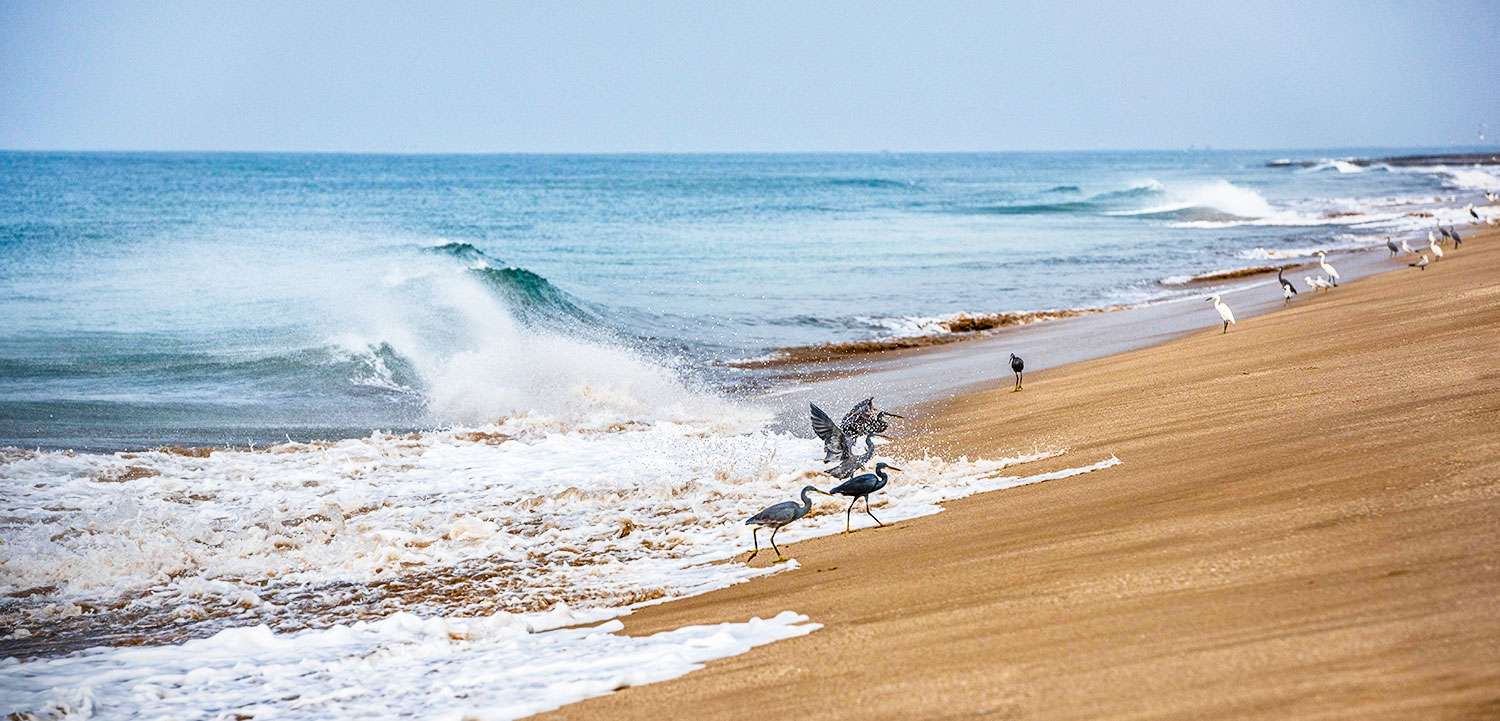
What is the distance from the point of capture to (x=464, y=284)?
928 inches

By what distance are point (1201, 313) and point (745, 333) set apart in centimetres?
744

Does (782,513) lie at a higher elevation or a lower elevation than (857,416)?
lower

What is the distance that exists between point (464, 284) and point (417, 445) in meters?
13.0

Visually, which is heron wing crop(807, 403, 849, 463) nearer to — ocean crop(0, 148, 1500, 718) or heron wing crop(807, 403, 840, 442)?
heron wing crop(807, 403, 840, 442)

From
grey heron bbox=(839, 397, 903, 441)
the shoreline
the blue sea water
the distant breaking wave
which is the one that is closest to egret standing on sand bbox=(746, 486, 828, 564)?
grey heron bbox=(839, 397, 903, 441)

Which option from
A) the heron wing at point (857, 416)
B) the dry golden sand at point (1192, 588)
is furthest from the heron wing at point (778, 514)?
the heron wing at point (857, 416)

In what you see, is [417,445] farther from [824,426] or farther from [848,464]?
[848,464]

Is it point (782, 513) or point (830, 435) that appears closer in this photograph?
point (782, 513)

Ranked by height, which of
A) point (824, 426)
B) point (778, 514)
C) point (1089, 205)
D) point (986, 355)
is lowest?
point (986, 355)

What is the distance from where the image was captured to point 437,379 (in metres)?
15.7

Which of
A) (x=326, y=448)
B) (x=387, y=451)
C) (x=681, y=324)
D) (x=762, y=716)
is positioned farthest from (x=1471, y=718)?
(x=681, y=324)

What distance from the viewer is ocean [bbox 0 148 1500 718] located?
18.7ft

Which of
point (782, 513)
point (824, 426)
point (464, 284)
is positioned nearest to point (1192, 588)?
point (782, 513)

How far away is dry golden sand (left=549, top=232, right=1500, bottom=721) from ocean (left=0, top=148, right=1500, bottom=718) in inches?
17.3
